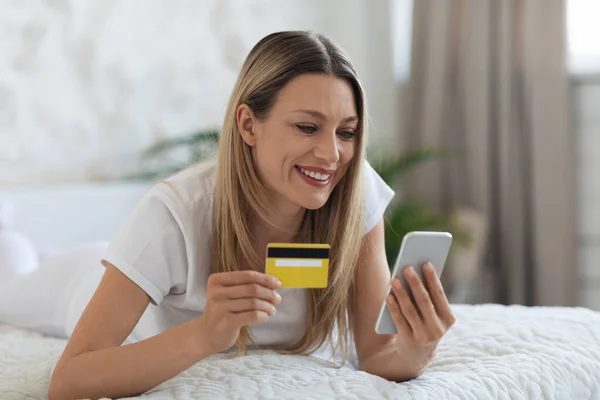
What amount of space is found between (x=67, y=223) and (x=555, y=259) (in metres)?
2.15

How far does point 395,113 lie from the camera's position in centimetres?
420

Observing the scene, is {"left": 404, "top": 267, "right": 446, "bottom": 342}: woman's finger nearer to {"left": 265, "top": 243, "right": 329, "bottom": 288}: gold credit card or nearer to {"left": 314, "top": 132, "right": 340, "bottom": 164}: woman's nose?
{"left": 265, "top": 243, "right": 329, "bottom": 288}: gold credit card

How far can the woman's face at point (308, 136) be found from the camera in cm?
145

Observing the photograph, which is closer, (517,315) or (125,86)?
(517,315)

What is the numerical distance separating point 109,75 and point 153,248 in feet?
5.87

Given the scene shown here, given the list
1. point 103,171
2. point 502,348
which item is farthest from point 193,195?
point 103,171

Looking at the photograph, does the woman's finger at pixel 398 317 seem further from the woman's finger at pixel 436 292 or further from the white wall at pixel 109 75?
the white wall at pixel 109 75

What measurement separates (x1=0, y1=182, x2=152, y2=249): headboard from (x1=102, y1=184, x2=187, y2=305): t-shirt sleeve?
1.29m

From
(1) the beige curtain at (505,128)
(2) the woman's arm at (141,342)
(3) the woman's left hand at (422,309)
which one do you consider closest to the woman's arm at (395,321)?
(3) the woman's left hand at (422,309)

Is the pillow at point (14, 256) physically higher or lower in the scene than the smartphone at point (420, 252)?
lower

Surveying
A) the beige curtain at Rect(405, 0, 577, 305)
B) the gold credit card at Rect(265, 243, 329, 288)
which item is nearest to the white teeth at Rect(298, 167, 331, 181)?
the gold credit card at Rect(265, 243, 329, 288)

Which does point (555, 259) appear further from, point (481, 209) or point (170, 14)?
point (170, 14)

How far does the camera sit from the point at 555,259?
3.73 m

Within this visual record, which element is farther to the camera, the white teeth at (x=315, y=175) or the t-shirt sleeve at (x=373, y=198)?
the t-shirt sleeve at (x=373, y=198)
